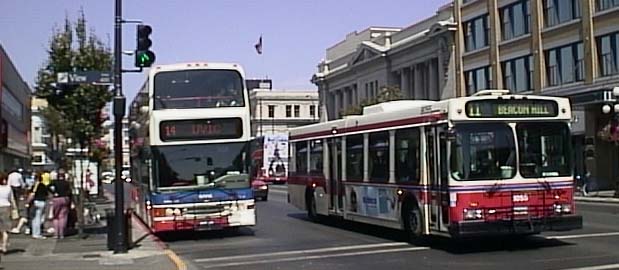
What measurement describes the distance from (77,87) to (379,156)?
→ 848 centimetres

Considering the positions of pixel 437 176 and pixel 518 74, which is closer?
pixel 437 176

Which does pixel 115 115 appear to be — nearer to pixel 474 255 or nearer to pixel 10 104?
pixel 474 255

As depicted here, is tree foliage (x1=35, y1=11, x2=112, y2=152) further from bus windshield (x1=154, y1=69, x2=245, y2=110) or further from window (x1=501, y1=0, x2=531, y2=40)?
window (x1=501, y1=0, x2=531, y2=40)

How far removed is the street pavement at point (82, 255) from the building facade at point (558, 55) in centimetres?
2562

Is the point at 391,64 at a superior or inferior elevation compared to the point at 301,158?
superior

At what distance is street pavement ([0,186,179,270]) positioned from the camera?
16.8 m

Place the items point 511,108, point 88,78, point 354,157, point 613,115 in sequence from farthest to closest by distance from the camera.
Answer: point 613,115 < point 354,157 < point 88,78 < point 511,108

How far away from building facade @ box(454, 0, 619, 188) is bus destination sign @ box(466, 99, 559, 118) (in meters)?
24.8

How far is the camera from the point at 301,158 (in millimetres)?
27609

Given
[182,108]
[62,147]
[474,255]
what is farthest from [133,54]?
[62,147]

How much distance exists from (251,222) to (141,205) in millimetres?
4211

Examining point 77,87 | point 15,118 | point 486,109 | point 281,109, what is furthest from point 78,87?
point 281,109

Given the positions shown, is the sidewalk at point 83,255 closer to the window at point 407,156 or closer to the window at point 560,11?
the window at point 407,156

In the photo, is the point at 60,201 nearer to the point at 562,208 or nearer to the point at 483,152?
the point at 483,152
